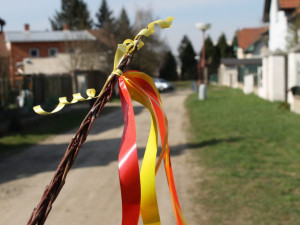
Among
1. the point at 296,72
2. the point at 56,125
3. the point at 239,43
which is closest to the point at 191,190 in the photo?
the point at 56,125

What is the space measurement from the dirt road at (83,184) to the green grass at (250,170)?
0.33m

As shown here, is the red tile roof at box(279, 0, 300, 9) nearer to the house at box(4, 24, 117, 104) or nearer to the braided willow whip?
the house at box(4, 24, 117, 104)

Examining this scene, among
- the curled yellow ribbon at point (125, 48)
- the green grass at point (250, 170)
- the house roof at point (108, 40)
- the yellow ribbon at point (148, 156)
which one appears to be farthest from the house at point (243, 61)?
the curled yellow ribbon at point (125, 48)

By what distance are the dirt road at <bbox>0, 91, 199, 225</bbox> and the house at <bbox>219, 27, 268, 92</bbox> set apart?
23.0 metres

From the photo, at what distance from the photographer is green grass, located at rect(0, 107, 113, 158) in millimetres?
11844

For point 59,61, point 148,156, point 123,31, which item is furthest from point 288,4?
point 148,156

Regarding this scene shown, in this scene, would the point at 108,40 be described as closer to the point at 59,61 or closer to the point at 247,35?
the point at 59,61

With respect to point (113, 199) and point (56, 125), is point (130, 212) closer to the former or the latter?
point (113, 199)

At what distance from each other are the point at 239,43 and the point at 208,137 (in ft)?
160

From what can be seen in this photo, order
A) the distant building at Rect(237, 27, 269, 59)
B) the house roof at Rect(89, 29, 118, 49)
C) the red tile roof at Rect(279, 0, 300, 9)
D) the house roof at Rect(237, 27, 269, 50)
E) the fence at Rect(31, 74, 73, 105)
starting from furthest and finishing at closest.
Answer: the house roof at Rect(237, 27, 269, 50) < the distant building at Rect(237, 27, 269, 59) < the red tile roof at Rect(279, 0, 300, 9) < the fence at Rect(31, 74, 73, 105) < the house roof at Rect(89, 29, 118, 49)

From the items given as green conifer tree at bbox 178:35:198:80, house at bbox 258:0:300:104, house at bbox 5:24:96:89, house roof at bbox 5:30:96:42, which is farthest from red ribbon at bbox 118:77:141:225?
green conifer tree at bbox 178:35:198:80

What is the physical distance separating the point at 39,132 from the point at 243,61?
35294mm

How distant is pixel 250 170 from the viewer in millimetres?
7988

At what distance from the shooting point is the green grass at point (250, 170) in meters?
5.77
